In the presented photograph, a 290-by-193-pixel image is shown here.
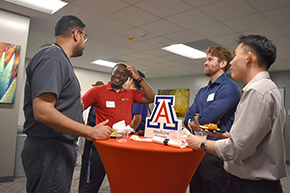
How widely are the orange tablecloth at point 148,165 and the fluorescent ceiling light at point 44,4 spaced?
3.42 metres

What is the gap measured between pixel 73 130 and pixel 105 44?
5.09 m

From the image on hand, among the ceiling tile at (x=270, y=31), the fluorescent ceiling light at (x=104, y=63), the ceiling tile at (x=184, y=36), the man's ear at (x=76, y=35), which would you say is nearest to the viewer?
the man's ear at (x=76, y=35)

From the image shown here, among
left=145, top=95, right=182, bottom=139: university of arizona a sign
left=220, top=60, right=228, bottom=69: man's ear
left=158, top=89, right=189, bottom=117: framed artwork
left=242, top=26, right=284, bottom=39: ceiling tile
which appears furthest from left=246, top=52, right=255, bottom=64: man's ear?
left=158, top=89, right=189, bottom=117: framed artwork

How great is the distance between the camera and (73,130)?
1286 millimetres

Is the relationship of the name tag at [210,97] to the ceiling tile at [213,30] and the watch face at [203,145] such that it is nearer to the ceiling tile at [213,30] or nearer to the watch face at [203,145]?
the watch face at [203,145]

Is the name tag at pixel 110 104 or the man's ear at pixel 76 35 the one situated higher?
the man's ear at pixel 76 35

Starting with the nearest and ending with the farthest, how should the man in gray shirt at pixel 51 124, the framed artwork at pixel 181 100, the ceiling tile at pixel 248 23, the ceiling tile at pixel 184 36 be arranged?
the man in gray shirt at pixel 51 124
the ceiling tile at pixel 248 23
the ceiling tile at pixel 184 36
the framed artwork at pixel 181 100

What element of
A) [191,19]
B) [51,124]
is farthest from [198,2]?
[51,124]

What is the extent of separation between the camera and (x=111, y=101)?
233 centimetres

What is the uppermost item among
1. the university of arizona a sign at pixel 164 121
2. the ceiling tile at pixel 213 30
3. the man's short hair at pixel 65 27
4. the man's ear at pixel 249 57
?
the ceiling tile at pixel 213 30

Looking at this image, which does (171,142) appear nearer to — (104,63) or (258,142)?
(258,142)

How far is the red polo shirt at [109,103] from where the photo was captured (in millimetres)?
2284

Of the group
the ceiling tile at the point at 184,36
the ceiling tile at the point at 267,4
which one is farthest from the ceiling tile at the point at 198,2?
the ceiling tile at the point at 184,36

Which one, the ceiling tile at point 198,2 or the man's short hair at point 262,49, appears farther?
the ceiling tile at point 198,2
